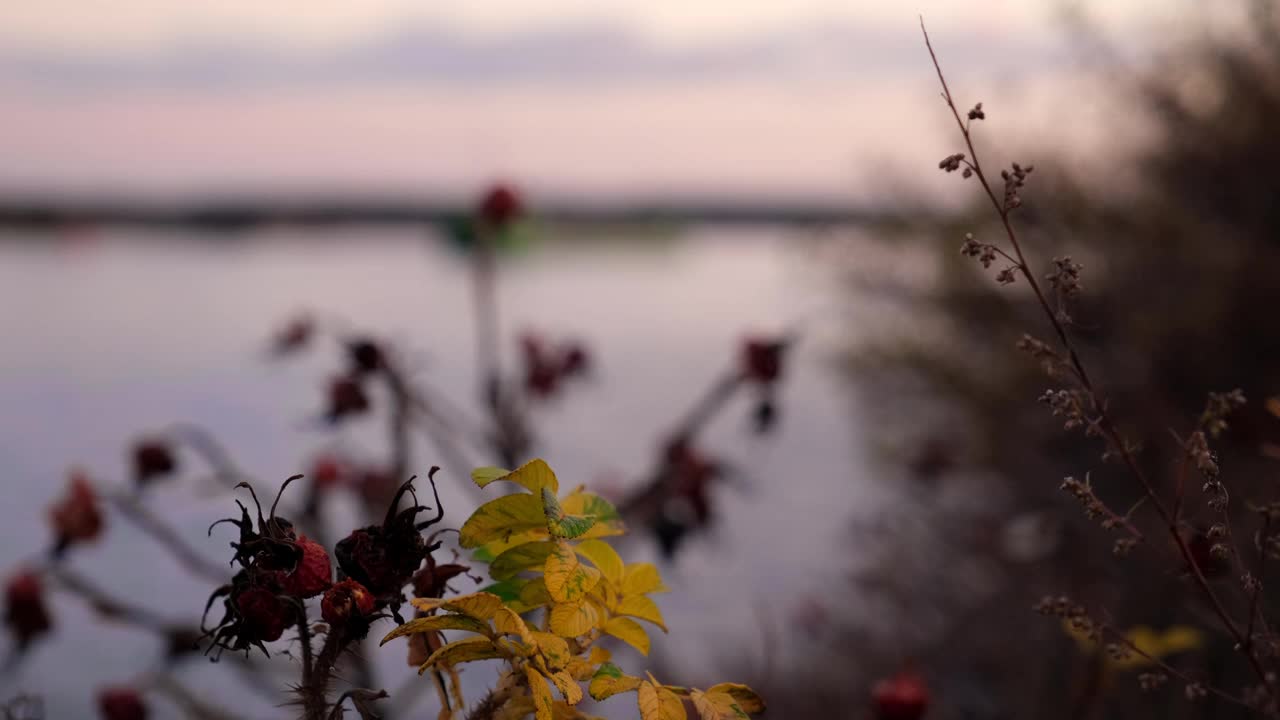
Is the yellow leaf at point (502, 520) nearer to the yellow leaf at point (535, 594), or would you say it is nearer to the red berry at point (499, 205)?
the yellow leaf at point (535, 594)

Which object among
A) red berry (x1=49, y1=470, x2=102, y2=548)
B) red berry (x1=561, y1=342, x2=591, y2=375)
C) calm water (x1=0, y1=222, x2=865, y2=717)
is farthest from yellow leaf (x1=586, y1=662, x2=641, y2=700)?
red berry (x1=561, y1=342, x2=591, y2=375)

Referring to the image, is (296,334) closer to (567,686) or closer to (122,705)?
(122,705)

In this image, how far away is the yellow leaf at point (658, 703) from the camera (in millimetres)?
501

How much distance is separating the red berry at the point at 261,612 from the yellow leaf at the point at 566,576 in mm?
104

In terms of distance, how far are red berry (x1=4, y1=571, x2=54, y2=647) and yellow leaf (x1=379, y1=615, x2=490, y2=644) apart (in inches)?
31.3

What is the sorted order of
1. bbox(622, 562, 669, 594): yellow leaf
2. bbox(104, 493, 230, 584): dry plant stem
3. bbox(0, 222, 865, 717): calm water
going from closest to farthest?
bbox(622, 562, 669, 594): yellow leaf → bbox(104, 493, 230, 584): dry plant stem → bbox(0, 222, 865, 717): calm water

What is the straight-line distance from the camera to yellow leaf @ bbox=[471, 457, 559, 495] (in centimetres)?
50

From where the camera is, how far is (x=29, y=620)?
113 cm

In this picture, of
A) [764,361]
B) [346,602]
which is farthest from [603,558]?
[764,361]

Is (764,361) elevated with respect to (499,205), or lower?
lower

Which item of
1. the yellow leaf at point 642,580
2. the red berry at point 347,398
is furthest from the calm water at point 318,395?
the yellow leaf at point 642,580

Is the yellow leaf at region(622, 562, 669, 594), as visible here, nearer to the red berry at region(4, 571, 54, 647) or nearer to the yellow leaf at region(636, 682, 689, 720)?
the yellow leaf at region(636, 682, 689, 720)

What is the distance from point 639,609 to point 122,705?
0.64 metres

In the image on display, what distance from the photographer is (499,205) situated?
1384 mm
